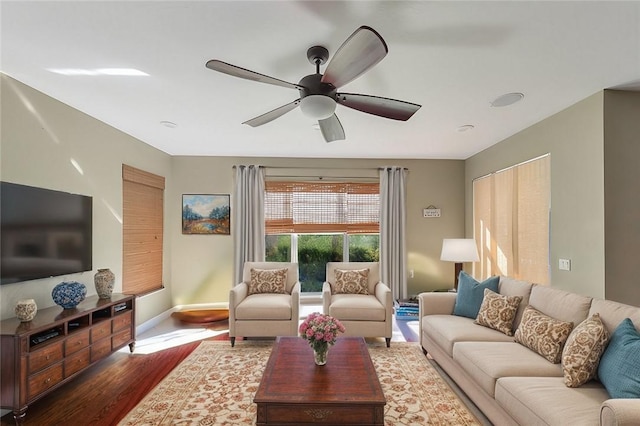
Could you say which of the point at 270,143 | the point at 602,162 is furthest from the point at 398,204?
the point at 602,162

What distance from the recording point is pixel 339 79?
187 centimetres

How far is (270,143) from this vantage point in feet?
14.6

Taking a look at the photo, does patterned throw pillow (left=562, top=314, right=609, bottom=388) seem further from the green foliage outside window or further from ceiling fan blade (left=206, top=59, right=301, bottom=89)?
the green foliage outside window

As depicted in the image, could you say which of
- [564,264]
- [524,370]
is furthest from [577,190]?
[524,370]

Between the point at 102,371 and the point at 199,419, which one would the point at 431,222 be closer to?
the point at 199,419

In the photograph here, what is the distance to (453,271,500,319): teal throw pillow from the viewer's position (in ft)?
10.7

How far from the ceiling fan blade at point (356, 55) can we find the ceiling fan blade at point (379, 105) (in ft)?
0.77

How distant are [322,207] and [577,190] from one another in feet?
11.1

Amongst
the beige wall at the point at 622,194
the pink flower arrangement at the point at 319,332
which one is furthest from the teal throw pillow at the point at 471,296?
the pink flower arrangement at the point at 319,332

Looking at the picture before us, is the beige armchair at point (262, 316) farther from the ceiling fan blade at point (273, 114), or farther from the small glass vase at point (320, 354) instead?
the ceiling fan blade at point (273, 114)

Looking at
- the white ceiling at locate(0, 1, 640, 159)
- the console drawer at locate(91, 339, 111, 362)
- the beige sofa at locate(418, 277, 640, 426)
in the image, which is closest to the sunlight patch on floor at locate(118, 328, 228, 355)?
the console drawer at locate(91, 339, 111, 362)

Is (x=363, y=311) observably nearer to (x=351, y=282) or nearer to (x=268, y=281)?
(x=351, y=282)

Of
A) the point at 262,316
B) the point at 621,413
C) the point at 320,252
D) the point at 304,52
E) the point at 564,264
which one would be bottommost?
the point at 262,316

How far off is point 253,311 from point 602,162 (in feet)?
11.7
